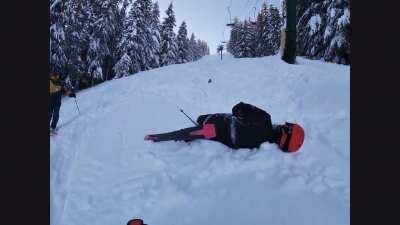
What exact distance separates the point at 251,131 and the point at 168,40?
4095 centimetres

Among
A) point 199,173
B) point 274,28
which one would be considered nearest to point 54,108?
point 199,173

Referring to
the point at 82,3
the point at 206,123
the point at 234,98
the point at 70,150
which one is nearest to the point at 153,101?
the point at 234,98

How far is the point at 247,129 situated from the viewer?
5.54 metres

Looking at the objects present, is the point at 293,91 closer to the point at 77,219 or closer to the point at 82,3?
the point at 77,219

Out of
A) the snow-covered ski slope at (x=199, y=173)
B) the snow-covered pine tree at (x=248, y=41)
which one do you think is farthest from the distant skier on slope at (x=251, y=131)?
the snow-covered pine tree at (x=248, y=41)

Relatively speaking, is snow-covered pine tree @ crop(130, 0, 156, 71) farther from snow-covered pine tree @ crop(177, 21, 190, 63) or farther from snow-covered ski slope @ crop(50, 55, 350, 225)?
snow-covered ski slope @ crop(50, 55, 350, 225)

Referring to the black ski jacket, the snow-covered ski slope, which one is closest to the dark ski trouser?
the snow-covered ski slope

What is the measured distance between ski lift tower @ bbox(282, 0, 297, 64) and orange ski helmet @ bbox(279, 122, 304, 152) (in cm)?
806

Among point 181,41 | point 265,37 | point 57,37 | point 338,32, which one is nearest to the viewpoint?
point 338,32

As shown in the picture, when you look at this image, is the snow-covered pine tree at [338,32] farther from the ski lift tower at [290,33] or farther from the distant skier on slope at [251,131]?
the distant skier on slope at [251,131]

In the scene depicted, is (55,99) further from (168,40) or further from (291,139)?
(168,40)

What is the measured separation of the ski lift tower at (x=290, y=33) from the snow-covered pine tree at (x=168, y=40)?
32391mm

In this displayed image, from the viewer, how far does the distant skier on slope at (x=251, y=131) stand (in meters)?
5.38
